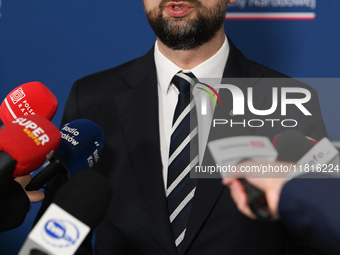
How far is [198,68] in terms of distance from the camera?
3.43 ft

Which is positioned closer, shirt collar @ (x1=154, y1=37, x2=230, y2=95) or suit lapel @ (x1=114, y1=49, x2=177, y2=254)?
suit lapel @ (x1=114, y1=49, x2=177, y2=254)

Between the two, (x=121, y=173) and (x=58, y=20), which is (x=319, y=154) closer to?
(x=121, y=173)

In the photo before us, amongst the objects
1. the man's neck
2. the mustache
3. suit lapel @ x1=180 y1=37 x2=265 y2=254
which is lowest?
suit lapel @ x1=180 y1=37 x2=265 y2=254

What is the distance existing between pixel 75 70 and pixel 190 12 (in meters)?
0.52

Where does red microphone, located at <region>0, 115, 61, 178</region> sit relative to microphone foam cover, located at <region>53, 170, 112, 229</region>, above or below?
above

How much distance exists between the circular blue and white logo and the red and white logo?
34 cm

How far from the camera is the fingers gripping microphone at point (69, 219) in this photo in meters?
0.48

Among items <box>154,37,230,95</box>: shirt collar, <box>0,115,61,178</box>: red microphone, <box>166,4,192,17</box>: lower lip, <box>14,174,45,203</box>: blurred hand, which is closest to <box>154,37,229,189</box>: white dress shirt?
<box>154,37,230,95</box>: shirt collar

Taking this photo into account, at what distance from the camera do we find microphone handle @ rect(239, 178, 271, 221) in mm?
462

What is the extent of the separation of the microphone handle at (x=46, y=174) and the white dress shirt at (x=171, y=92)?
32 centimetres

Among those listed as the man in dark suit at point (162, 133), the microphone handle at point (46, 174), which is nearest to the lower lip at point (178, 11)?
the man in dark suit at point (162, 133)

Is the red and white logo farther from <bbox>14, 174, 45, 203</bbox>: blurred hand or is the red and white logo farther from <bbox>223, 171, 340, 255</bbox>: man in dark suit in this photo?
<bbox>223, 171, 340, 255</bbox>: man in dark suit

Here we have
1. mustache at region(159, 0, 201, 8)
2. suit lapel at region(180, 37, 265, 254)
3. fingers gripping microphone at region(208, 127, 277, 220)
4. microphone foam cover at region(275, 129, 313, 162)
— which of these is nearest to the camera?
fingers gripping microphone at region(208, 127, 277, 220)

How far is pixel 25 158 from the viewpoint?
576 mm
